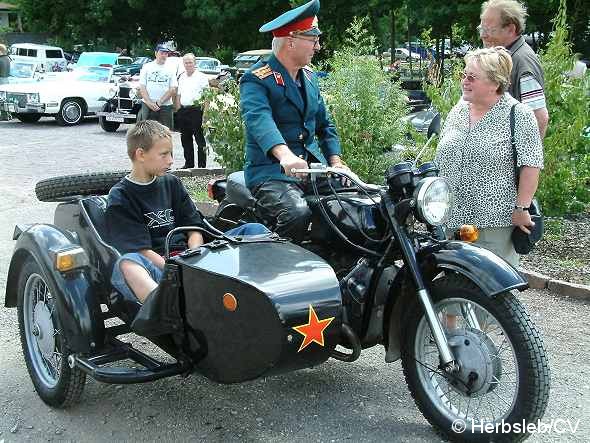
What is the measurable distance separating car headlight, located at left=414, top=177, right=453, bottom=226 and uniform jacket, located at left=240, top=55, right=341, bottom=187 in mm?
910

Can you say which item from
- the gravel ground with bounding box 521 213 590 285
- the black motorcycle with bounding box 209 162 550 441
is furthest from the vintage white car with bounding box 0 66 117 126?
the black motorcycle with bounding box 209 162 550 441

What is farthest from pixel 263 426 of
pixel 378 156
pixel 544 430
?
pixel 378 156

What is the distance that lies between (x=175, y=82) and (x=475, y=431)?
34.6ft

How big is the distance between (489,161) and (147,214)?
1.80 m

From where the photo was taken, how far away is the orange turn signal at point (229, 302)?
311cm

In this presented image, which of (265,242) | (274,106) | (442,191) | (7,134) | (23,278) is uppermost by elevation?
(274,106)

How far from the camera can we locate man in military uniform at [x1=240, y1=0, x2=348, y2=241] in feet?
12.7

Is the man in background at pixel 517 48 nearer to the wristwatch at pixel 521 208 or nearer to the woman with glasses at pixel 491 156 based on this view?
the woman with glasses at pixel 491 156

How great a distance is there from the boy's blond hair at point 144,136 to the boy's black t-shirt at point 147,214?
182 millimetres

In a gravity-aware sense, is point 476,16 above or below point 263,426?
above

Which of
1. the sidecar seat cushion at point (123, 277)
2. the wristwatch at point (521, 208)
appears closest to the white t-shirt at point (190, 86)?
the sidecar seat cushion at point (123, 277)

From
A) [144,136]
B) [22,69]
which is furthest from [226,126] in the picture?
[22,69]

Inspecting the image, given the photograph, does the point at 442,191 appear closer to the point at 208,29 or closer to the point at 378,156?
the point at 378,156

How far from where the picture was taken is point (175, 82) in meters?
12.9
